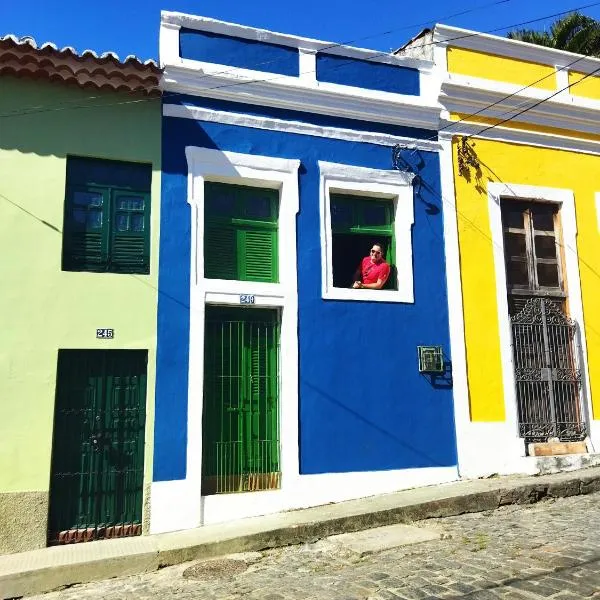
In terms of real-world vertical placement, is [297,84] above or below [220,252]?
above

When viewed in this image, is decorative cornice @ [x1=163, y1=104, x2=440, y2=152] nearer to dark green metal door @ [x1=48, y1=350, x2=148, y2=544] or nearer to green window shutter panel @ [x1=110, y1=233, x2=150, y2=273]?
green window shutter panel @ [x1=110, y1=233, x2=150, y2=273]

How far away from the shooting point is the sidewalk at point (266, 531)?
5777 mm

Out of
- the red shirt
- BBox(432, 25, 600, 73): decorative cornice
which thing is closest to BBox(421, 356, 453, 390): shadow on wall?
the red shirt

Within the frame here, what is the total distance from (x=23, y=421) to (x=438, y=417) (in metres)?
5.07

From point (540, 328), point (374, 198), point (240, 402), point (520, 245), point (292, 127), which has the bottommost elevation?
point (240, 402)

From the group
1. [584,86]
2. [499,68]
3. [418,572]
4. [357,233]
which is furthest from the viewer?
[584,86]

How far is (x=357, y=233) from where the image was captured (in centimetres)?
871

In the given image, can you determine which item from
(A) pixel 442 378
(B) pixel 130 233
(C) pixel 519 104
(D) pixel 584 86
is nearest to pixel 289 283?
(B) pixel 130 233

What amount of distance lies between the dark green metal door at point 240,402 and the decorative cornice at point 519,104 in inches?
172

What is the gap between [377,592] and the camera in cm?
495

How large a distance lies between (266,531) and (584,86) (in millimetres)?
8386

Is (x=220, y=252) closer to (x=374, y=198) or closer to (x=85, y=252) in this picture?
(x=85, y=252)

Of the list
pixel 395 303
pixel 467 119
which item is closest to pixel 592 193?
pixel 467 119

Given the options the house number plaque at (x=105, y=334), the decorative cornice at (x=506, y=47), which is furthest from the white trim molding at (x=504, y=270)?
the house number plaque at (x=105, y=334)
